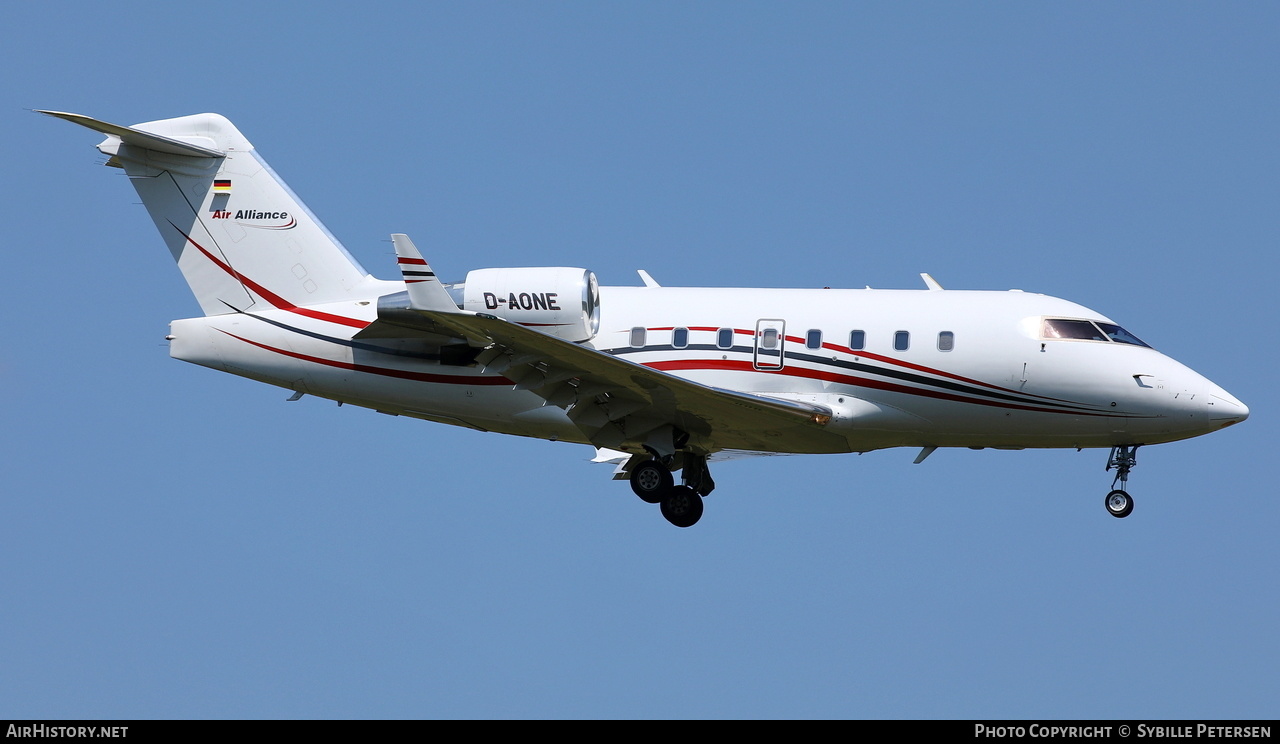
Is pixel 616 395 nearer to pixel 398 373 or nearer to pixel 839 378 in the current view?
pixel 839 378

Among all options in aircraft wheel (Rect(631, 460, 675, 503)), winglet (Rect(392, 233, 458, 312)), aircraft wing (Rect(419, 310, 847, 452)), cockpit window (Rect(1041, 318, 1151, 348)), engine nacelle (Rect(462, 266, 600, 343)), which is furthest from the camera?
aircraft wheel (Rect(631, 460, 675, 503))

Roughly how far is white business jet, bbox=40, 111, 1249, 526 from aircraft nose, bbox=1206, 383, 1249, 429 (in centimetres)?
3

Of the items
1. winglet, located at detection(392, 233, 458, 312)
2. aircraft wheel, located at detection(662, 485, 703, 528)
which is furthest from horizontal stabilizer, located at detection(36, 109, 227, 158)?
aircraft wheel, located at detection(662, 485, 703, 528)

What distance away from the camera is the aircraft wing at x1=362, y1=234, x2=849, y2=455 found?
19812 mm

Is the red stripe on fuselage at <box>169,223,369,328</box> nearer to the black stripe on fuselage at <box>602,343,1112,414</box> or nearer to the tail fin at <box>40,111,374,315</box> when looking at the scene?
the tail fin at <box>40,111,374,315</box>

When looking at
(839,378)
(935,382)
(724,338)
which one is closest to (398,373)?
(724,338)

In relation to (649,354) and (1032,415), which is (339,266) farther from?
(1032,415)

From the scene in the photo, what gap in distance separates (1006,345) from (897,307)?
1758 mm

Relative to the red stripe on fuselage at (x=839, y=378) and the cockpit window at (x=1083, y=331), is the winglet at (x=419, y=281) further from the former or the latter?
the cockpit window at (x=1083, y=331)

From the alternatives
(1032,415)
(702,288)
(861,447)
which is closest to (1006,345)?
(1032,415)

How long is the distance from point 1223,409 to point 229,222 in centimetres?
1618

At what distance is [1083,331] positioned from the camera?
23.0 metres

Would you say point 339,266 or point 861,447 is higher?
point 339,266
